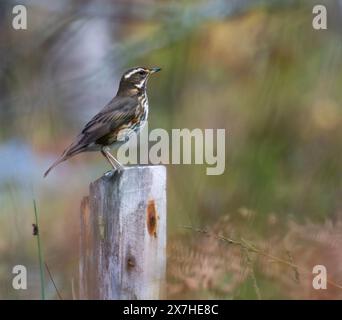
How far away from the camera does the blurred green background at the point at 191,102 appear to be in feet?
13.3

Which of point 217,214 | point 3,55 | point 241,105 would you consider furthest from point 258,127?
point 3,55

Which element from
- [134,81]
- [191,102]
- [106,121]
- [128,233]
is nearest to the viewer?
[128,233]

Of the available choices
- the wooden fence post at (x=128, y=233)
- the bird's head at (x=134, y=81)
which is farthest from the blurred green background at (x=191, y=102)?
the wooden fence post at (x=128, y=233)

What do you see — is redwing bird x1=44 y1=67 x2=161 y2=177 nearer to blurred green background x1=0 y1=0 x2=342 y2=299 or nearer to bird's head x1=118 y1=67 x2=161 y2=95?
bird's head x1=118 y1=67 x2=161 y2=95

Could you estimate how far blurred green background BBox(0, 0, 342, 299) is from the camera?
406 cm

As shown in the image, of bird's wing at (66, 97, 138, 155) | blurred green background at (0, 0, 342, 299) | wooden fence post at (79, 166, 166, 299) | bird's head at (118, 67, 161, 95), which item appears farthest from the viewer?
blurred green background at (0, 0, 342, 299)

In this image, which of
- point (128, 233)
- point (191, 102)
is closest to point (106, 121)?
point (191, 102)

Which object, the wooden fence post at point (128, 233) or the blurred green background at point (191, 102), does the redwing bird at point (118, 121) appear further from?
the wooden fence post at point (128, 233)

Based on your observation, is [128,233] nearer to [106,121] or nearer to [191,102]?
[106,121]

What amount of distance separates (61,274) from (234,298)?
846 millimetres

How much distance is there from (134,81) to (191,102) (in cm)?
33

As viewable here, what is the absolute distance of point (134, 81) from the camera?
3.91 m

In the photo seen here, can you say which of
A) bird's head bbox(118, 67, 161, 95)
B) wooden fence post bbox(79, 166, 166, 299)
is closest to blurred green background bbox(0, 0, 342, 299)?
bird's head bbox(118, 67, 161, 95)

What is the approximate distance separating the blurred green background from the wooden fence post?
3.84 ft
